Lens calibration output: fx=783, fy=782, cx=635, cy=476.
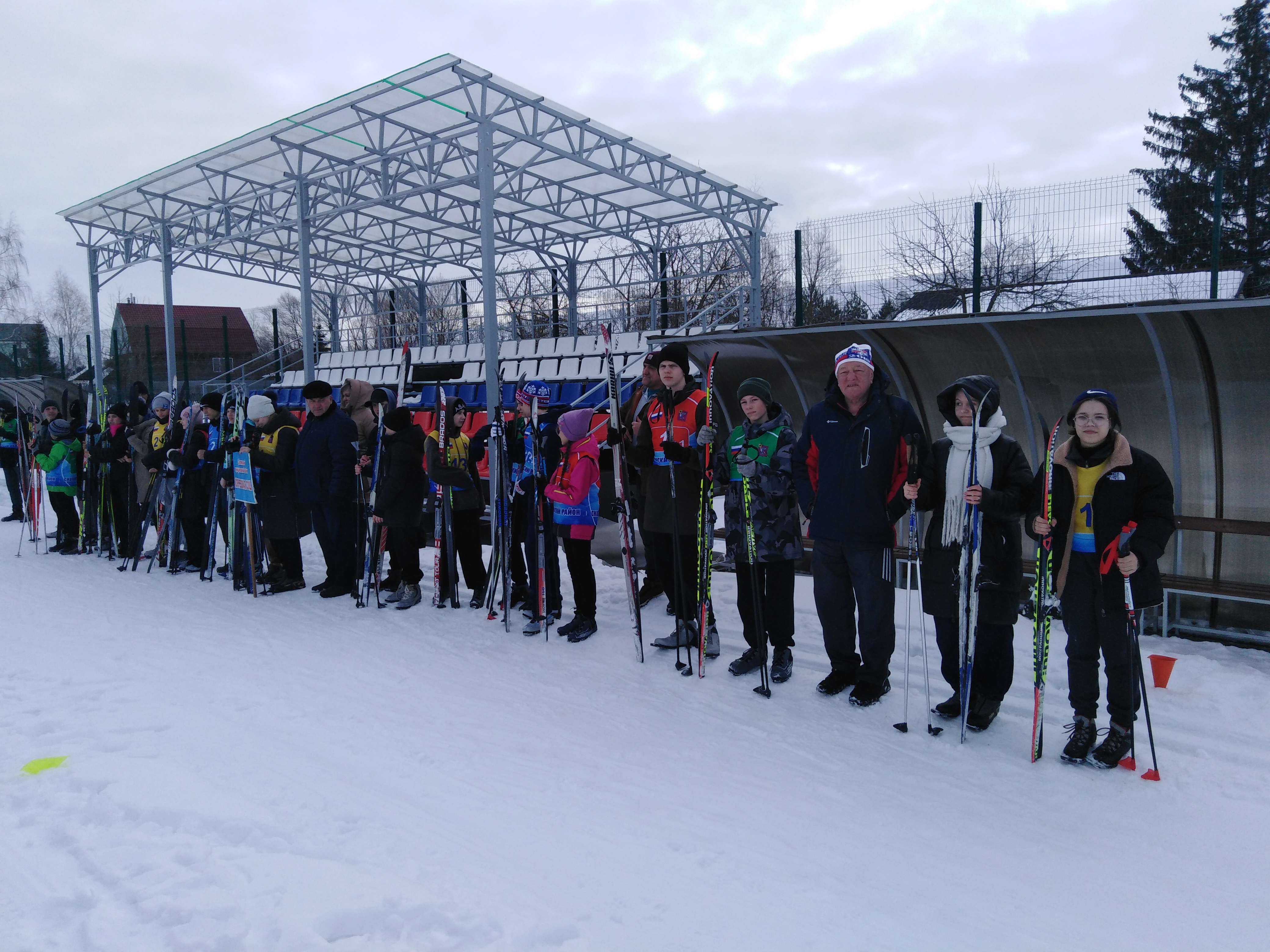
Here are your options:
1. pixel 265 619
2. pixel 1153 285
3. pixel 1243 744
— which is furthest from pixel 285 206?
pixel 1243 744

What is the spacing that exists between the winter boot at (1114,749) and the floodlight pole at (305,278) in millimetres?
13162

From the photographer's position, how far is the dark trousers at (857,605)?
4.11 m

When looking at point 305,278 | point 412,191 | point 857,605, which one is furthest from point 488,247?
point 857,605

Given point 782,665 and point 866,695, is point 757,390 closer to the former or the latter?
point 782,665

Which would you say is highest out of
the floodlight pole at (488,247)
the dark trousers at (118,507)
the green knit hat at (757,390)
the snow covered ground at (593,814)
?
the floodlight pole at (488,247)

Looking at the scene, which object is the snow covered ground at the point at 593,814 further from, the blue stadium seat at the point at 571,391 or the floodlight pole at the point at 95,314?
the floodlight pole at the point at 95,314

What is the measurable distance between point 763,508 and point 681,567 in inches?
28.8

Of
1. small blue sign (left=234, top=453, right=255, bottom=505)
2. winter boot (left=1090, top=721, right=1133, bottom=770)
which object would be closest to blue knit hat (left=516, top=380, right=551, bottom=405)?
small blue sign (left=234, top=453, right=255, bottom=505)

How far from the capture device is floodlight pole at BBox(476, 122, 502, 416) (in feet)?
29.7

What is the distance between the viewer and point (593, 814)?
310cm

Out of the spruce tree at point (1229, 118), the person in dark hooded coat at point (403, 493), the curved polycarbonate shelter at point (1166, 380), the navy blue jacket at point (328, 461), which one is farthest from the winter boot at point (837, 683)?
the spruce tree at point (1229, 118)

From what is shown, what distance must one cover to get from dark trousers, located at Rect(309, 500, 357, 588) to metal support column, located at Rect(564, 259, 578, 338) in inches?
568

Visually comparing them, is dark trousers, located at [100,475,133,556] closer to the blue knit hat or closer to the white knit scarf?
the blue knit hat

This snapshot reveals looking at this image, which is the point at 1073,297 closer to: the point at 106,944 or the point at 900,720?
the point at 900,720
